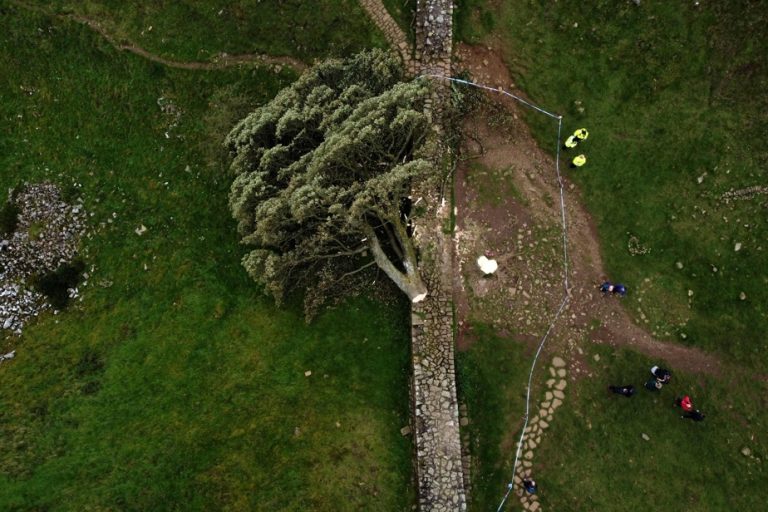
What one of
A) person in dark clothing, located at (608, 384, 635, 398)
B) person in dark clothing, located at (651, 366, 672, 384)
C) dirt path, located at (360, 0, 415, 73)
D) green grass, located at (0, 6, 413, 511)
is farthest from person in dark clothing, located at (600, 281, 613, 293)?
dirt path, located at (360, 0, 415, 73)

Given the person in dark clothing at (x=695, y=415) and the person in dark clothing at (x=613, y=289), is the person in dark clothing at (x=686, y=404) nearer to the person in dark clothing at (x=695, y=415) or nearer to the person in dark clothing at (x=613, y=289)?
the person in dark clothing at (x=695, y=415)

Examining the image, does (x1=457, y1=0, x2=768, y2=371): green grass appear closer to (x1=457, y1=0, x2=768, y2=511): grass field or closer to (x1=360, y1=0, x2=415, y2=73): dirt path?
(x1=457, y1=0, x2=768, y2=511): grass field

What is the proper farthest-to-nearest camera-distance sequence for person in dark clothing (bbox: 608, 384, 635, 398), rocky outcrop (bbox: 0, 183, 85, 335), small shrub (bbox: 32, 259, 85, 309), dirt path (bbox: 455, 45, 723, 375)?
rocky outcrop (bbox: 0, 183, 85, 335)
small shrub (bbox: 32, 259, 85, 309)
dirt path (bbox: 455, 45, 723, 375)
person in dark clothing (bbox: 608, 384, 635, 398)

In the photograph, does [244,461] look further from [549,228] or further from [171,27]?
[171,27]

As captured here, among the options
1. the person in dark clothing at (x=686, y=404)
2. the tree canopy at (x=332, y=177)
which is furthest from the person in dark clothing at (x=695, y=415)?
the tree canopy at (x=332, y=177)

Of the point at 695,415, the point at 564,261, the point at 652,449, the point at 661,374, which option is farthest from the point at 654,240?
the point at 652,449

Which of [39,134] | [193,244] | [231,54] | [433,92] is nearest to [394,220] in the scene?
[433,92]
